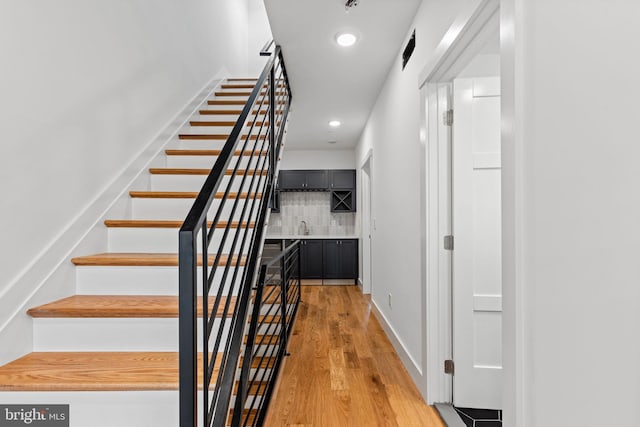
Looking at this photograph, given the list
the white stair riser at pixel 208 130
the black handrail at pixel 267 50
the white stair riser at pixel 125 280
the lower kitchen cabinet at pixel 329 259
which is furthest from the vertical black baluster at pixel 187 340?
the lower kitchen cabinet at pixel 329 259

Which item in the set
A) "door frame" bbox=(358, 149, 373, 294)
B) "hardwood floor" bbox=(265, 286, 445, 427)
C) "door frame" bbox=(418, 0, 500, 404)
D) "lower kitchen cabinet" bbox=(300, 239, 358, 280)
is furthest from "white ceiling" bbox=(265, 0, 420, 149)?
"hardwood floor" bbox=(265, 286, 445, 427)

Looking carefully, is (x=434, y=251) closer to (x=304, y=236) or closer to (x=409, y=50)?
(x=409, y=50)

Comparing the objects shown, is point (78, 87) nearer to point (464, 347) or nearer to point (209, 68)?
point (209, 68)

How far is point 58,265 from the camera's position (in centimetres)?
163

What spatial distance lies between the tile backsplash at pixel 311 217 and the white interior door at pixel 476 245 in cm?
464

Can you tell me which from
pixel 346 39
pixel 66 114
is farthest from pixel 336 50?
pixel 66 114

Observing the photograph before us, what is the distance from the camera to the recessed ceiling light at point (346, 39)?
2609 millimetres

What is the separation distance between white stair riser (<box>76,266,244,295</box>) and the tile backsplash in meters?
4.97

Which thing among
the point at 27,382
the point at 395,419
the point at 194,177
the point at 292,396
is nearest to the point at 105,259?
the point at 27,382

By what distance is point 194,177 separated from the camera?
249cm

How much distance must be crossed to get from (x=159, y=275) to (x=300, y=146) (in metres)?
4.94

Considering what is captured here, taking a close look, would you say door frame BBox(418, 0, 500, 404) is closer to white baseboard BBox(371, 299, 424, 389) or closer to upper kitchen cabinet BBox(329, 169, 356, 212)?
white baseboard BBox(371, 299, 424, 389)

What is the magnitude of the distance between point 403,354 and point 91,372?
2.15 m

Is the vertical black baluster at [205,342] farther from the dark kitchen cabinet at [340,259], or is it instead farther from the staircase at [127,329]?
the dark kitchen cabinet at [340,259]
